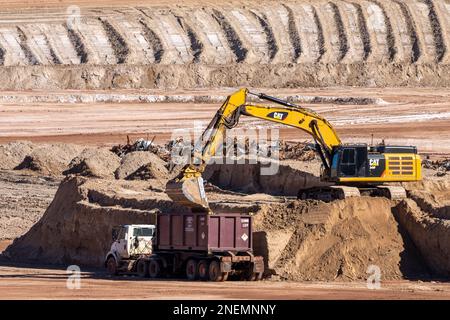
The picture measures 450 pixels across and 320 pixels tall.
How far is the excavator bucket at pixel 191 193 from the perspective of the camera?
3012 centimetres

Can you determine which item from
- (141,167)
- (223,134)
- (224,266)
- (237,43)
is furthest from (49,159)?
(237,43)

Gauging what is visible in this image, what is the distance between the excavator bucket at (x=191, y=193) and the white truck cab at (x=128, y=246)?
181 centimetres

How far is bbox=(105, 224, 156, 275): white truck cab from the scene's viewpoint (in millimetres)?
31453

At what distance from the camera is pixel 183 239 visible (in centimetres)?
2980

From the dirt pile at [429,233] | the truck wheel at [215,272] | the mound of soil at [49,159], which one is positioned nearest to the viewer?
the truck wheel at [215,272]

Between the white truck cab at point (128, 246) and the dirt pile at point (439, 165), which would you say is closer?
the white truck cab at point (128, 246)

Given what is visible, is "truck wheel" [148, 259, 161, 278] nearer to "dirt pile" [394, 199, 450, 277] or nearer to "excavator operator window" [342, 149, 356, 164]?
"excavator operator window" [342, 149, 356, 164]

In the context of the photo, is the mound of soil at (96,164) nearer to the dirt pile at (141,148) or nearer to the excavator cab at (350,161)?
the dirt pile at (141,148)

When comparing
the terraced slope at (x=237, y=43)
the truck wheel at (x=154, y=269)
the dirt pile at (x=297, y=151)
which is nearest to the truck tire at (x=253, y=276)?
the truck wheel at (x=154, y=269)

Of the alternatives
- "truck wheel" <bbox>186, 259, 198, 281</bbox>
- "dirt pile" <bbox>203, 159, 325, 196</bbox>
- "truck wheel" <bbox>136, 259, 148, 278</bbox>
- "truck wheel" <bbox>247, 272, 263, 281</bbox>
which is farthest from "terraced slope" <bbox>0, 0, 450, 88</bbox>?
"truck wheel" <bbox>247, 272, 263, 281</bbox>

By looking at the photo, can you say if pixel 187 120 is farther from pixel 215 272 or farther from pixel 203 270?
pixel 215 272

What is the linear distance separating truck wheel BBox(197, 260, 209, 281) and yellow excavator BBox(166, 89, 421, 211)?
10.0ft

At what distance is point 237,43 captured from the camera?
280 ft
